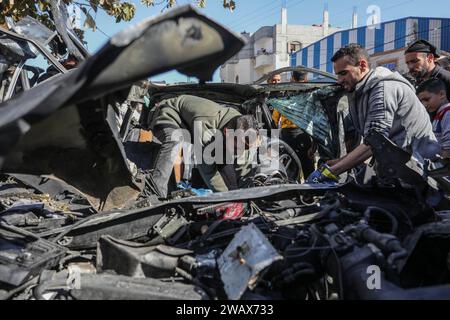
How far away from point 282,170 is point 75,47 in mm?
2568

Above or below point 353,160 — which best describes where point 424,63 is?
above

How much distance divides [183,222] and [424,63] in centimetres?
313

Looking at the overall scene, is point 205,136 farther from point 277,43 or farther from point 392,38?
point 277,43

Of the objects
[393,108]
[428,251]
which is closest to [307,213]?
[428,251]

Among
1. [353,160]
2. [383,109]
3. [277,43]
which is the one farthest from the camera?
[277,43]

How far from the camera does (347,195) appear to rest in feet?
8.19

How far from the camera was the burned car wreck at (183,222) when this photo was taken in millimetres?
1404

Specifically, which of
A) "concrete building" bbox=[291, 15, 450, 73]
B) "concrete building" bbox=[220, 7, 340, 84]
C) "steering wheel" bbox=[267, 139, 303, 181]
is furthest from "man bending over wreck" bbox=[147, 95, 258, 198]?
"concrete building" bbox=[220, 7, 340, 84]

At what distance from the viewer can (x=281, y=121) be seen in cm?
545

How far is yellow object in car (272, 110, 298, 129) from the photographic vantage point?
5391 mm

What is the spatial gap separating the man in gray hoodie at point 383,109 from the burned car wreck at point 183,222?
0.86 m

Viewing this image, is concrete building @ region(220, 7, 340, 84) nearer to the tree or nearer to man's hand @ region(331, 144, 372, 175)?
the tree

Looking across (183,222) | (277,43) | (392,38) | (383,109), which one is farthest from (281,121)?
(277,43)

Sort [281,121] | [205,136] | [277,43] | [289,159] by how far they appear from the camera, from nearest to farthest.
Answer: [205,136], [289,159], [281,121], [277,43]
